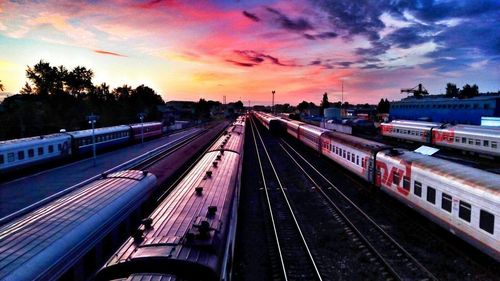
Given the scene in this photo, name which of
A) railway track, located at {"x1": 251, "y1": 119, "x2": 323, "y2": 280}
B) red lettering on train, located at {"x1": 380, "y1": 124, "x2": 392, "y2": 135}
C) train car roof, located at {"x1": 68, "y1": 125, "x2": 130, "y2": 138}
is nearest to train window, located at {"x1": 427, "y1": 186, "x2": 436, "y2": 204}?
railway track, located at {"x1": 251, "y1": 119, "x2": 323, "y2": 280}

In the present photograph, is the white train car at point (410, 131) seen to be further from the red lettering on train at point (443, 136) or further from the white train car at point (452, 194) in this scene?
the white train car at point (452, 194)

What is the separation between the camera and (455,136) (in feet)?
126

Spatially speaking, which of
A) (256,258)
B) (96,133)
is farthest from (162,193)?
(96,133)

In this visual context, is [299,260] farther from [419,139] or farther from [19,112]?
[19,112]

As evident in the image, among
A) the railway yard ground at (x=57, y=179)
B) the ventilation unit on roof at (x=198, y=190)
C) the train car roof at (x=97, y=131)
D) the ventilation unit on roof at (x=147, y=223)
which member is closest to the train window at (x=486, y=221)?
the ventilation unit on roof at (x=198, y=190)

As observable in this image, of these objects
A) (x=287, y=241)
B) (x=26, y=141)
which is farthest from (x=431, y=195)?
(x=26, y=141)

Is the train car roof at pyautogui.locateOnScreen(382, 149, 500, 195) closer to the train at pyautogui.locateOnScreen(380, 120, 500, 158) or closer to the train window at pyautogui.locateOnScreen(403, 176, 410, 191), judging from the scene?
the train window at pyautogui.locateOnScreen(403, 176, 410, 191)

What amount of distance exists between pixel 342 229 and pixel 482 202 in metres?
6.23

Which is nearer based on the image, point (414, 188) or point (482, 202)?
point (482, 202)

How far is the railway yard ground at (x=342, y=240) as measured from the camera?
12188mm

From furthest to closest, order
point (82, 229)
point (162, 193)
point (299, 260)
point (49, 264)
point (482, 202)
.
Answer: point (162, 193)
point (299, 260)
point (482, 202)
point (82, 229)
point (49, 264)

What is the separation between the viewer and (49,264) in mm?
7211

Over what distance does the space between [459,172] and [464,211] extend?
202 cm

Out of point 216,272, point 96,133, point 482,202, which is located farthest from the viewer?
point 96,133
